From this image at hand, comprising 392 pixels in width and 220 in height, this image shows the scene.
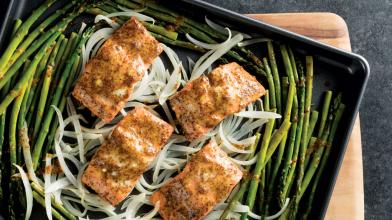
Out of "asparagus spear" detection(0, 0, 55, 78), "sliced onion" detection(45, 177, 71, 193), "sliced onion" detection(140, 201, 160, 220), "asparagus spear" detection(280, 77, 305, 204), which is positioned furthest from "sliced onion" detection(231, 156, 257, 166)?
"asparagus spear" detection(0, 0, 55, 78)

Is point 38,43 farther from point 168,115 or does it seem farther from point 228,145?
point 228,145

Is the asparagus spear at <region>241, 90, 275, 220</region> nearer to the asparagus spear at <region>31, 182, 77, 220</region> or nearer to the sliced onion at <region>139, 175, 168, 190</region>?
the sliced onion at <region>139, 175, 168, 190</region>

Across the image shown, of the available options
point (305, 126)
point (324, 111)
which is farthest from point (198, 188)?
point (324, 111)

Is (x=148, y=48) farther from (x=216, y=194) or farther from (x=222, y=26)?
(x=216, y=194)

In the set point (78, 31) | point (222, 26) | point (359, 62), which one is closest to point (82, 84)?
point (78, 31)

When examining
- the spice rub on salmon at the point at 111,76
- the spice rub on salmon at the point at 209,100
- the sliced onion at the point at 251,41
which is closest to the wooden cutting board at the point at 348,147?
the sliced onion at the point at 251,41

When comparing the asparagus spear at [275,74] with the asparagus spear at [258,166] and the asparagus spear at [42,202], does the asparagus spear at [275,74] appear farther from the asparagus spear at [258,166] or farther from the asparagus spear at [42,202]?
the asparagus spear at [42,202]

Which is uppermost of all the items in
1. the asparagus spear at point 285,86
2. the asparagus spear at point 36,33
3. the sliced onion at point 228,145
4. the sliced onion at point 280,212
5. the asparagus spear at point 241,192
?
the asparagus spear at point 36,33
